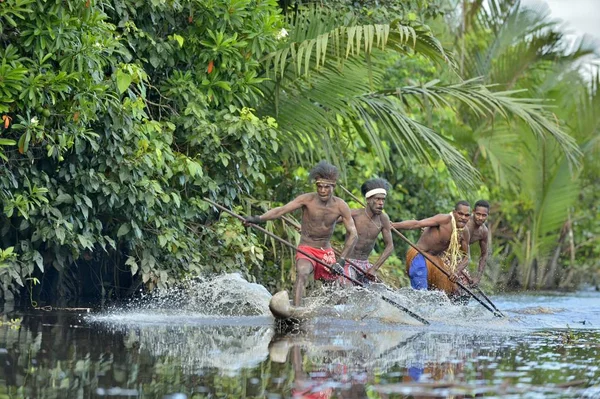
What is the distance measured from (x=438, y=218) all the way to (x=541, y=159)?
25.0 feet


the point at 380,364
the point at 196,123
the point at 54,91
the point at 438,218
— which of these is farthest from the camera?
the point at 438,218

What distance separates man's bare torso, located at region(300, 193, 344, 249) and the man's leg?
0.31 m

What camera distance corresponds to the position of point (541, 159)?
68.0 feet

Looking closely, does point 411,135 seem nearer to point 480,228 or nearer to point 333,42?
point 480,228

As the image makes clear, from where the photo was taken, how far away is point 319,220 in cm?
1170

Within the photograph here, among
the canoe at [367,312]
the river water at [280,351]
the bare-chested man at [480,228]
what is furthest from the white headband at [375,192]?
the bare-chested man at [480,228]

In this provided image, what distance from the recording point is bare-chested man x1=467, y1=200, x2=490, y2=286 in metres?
13.7

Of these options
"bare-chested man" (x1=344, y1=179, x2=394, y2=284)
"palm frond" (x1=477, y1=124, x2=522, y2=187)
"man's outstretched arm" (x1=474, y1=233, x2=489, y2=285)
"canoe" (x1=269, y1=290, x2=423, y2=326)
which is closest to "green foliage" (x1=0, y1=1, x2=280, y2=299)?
"bare-chested man" (x1=344, y1=179, x2=394, y2=284)

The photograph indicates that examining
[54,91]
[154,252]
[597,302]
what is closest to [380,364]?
[54,91]

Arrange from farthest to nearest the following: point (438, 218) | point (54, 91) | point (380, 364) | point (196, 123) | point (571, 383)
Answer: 1. point (438, 218)
2. point (196, 123)
3. point (54, 91)
4. point (380, 364)
5. point (571, 383)

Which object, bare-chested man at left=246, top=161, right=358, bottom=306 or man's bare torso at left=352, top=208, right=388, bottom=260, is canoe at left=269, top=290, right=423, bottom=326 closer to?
bare-chested man at left=246, top=161, right=358, bottom=306

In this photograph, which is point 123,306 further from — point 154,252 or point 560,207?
point 560,207

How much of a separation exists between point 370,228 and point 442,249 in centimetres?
136

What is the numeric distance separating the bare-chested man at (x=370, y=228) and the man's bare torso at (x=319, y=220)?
782mm
